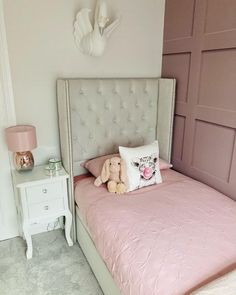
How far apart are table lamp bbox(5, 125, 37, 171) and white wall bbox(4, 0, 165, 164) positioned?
0.51ft

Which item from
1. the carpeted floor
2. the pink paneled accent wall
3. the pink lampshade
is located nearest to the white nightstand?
the carpeted floor

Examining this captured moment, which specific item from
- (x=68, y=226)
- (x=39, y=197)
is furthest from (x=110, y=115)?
(x=68, y=226)

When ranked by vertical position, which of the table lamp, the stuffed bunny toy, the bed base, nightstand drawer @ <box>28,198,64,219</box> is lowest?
the bed base

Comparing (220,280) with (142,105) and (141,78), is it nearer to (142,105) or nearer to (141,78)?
(142,105)

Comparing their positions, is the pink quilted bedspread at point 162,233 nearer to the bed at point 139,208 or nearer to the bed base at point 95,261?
the bed at point 139,208

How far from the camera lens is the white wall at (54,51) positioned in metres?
1.77

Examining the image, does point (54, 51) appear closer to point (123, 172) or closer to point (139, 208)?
point (123, 172)

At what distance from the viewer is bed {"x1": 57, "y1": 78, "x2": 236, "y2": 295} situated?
1152 millimetres

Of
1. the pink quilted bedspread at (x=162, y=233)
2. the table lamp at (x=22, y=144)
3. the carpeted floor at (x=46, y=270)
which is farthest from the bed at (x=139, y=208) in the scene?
the table lamp at (x=22, y=144)

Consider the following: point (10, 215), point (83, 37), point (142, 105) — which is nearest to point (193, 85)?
point (142, 105)

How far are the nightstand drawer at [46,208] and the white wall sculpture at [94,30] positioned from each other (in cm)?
123

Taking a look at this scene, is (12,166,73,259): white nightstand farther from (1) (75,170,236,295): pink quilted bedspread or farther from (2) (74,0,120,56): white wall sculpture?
(2) (74,0,120,56): white wall sculpture

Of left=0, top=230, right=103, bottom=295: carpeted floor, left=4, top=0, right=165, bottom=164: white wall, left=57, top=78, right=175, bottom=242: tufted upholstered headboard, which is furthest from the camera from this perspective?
left=57, top=78, right=175, bottom=242: tufted upholstered headboard

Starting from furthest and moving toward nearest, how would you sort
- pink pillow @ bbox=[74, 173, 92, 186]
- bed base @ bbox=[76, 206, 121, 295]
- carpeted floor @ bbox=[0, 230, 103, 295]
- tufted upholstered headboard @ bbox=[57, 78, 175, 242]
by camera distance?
pink pillow @ bbox=[74, 173, 92, 186] < tufted upholstered headboard @ bbox=[57, 78, 175, 242] < carpeted floor @ bbox=[0, 230, 103, 295] < bed base @ bbox=[76, 206, 121, 295]
